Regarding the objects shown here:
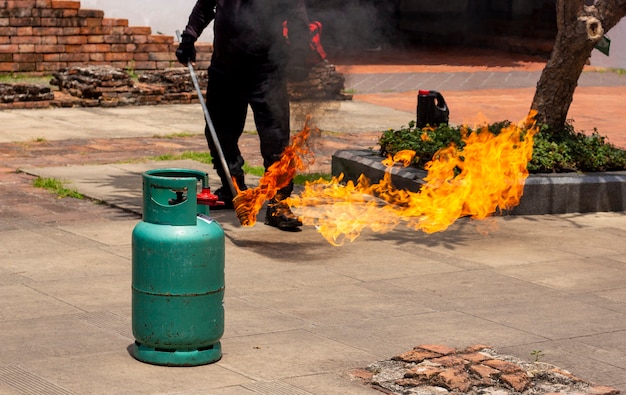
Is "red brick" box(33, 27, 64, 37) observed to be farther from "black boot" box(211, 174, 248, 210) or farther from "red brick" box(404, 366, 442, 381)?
"red brick" box(404, 366, 442, 381)

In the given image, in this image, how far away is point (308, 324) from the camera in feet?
20.0

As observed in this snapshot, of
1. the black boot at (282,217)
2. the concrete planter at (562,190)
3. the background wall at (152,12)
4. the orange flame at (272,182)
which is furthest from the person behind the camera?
the background wall at (152,12)

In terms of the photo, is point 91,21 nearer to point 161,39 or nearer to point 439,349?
point 161,39

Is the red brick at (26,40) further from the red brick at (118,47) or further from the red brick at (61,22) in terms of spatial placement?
the red brick at (118,47)

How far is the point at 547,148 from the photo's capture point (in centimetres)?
990

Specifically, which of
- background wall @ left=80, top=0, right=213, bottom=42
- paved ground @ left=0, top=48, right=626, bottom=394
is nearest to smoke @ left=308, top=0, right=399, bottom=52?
paved ground @ left=0, top=48, right=626, bottom=394

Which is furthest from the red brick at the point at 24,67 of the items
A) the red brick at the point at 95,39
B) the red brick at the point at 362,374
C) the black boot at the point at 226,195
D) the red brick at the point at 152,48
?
the red brick at the point at 362,374

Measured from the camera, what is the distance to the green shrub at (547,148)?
9.70 metres

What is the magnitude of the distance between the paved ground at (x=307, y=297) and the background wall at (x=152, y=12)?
368 inches

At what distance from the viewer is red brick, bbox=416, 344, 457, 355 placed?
5512 mm

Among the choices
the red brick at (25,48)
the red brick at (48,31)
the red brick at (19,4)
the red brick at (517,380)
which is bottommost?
the red brick at (517,380)

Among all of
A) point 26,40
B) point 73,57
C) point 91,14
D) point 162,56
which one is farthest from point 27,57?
point 162,56

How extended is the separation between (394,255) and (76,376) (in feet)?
10.3

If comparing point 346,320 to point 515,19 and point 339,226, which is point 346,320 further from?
point 515,19
